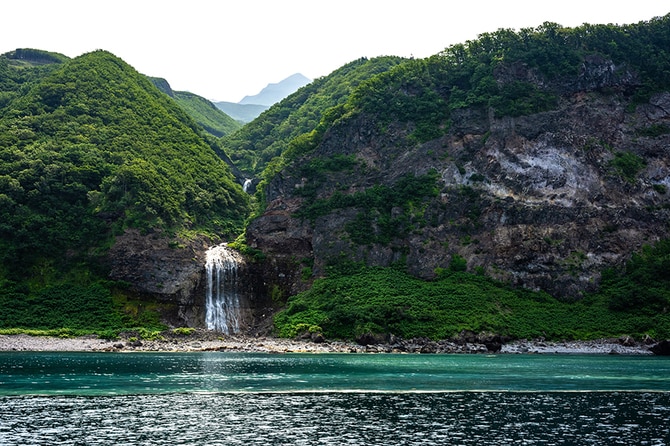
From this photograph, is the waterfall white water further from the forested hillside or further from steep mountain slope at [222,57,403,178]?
steep mountain slope at [222,57,403,178]

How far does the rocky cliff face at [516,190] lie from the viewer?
10381cm

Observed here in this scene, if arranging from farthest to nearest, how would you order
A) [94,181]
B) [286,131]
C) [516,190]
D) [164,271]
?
[286,131] → [94,181] → [516,190] → [164,271]

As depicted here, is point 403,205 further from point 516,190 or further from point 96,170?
point 96,170

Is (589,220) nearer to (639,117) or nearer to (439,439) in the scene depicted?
(639,117)

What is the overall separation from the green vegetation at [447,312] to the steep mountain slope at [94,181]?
23.7m

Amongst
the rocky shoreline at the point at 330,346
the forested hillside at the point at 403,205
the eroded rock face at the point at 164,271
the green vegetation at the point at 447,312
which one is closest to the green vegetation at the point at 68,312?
the forested hillside at the point at 403,205

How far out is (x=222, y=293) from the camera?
331 feet

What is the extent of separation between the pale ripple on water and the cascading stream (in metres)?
55.3

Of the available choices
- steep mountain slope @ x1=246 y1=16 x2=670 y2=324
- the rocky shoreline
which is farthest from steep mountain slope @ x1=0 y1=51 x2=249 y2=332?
the rocky shoreline

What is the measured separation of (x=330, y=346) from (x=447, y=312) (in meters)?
17.4

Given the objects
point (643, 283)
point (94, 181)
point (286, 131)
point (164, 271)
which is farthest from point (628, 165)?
point (286, 131)

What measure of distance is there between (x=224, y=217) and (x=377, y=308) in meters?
51.7

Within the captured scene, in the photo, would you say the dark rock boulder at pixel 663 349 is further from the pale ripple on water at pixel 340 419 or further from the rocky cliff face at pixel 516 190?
the pale ripple on water at pixel 340 419

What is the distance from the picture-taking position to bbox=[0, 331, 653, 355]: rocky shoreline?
7950 cm
